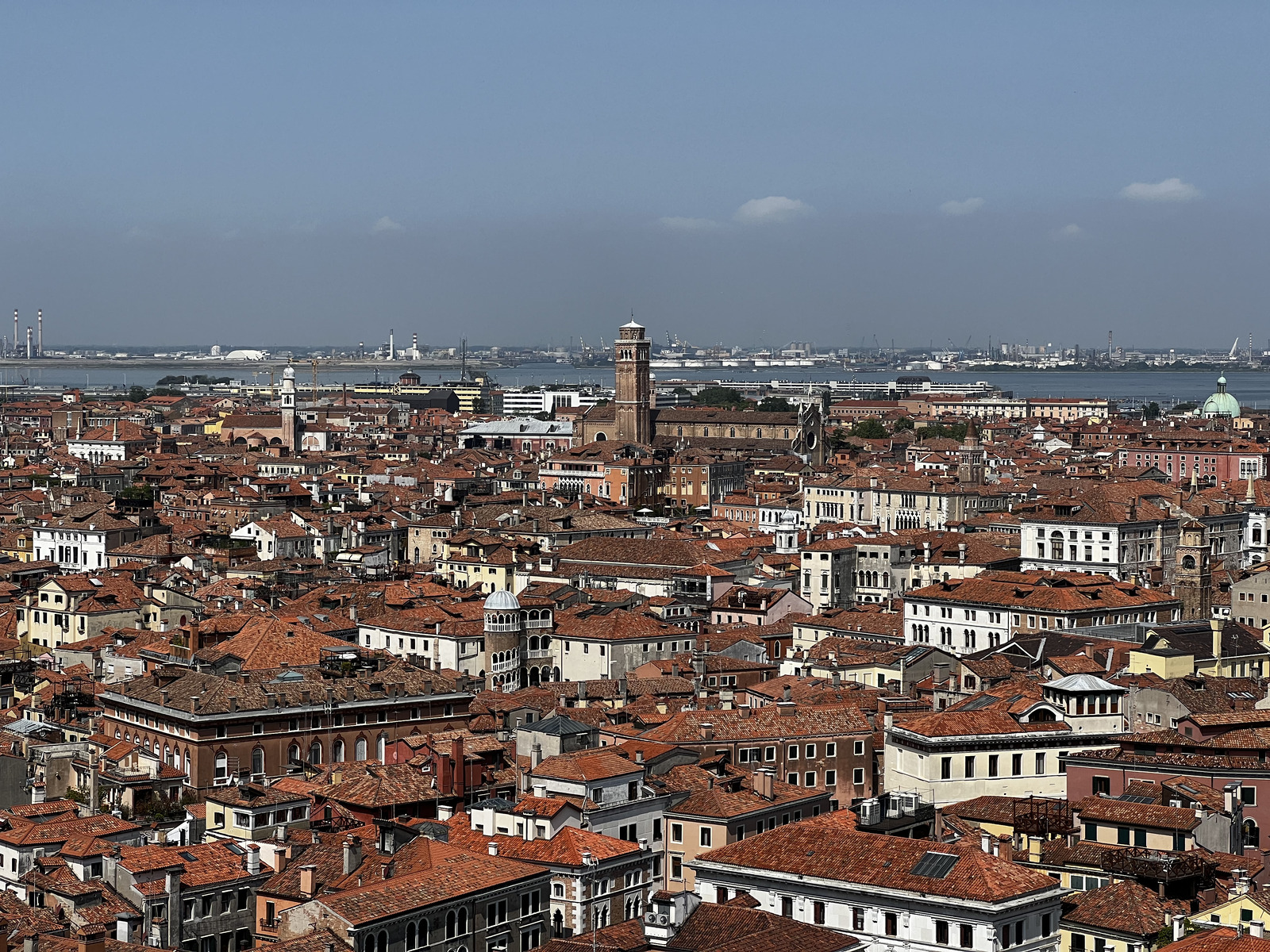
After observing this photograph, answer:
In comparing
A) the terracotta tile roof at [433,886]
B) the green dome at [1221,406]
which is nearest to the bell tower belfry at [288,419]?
the green dome at [1221,406]

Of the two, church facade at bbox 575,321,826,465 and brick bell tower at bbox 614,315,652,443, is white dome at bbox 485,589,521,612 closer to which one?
church facade at bbox 575,321,826,465

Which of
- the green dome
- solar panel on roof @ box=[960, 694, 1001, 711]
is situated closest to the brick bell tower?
the green dome

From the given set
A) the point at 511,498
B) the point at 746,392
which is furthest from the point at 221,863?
the point at 746,392

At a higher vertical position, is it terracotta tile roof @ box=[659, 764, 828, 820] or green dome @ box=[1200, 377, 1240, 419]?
terracotta tile roof @ box=[659, 764, 828, 820]

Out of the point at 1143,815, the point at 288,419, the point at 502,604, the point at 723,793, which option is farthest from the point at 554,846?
the point at 288,419

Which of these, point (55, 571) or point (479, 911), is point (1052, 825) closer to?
point (479, 911)

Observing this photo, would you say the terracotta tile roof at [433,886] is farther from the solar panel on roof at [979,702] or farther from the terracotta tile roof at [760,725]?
the solar panel on roof at [979,702]
